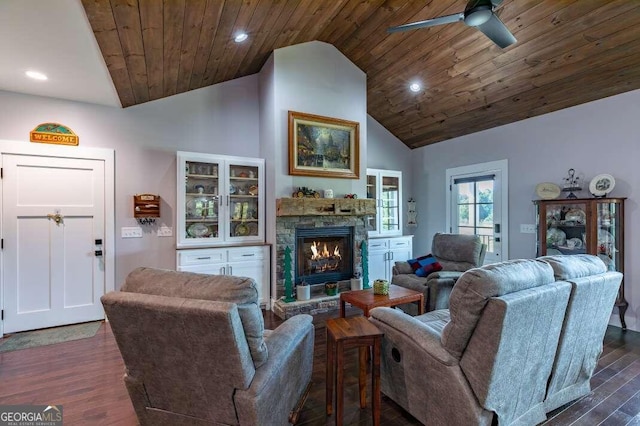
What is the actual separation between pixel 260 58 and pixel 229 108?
84 cm

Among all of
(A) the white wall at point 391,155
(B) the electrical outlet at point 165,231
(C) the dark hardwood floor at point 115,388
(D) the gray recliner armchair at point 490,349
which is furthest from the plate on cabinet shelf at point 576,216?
(B) the electrical outlet at point 165,231

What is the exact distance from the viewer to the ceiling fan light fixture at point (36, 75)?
2949 millimetres

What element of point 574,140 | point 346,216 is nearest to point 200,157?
point 346,216

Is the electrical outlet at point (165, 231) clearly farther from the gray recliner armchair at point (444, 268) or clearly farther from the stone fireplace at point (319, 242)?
the gray recliner armchair at point (444, 268)

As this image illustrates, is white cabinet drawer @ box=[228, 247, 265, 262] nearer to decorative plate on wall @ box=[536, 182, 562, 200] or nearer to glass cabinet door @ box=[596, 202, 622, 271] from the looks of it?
decorative plate on wall @ box=[536, 182, 562, 200]

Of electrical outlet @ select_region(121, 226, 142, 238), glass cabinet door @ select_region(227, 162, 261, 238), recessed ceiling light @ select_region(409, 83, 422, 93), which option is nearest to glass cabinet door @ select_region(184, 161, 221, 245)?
glass cabinet door @ select_region(227, 162, 261, 238)

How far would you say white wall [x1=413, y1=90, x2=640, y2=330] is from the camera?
361 cm

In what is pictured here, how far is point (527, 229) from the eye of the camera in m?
4.61

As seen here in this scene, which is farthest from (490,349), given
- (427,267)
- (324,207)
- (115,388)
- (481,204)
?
(481,204)

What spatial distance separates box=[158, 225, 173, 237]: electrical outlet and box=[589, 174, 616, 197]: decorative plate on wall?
5428 millimetres

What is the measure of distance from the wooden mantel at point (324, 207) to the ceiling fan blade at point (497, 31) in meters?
2.57

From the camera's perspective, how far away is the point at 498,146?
4.98 meters

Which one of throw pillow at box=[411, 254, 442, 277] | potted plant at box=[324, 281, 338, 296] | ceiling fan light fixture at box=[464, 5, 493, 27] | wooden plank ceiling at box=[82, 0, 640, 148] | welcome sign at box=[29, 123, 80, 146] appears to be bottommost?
potted plant at box=[324, 281, 338, 296]

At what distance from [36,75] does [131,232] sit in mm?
1906
